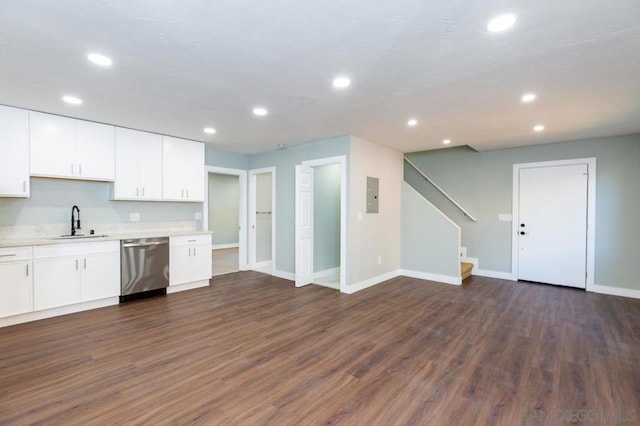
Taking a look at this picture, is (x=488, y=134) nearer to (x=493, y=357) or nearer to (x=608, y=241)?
(x=608, y=241)

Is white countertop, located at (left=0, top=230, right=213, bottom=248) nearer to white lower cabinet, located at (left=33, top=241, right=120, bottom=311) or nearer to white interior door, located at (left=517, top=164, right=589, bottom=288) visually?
white lower cabinet, located at (left=33, top=241, right=120, bottom=311)

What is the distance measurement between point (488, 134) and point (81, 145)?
5.92 meters

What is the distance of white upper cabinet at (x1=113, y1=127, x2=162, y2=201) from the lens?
4328 millimetres

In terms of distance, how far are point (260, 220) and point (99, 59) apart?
4489 millimetres

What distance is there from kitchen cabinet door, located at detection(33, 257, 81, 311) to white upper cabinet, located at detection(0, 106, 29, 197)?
0.91 metres

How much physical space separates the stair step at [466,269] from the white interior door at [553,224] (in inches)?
33.4

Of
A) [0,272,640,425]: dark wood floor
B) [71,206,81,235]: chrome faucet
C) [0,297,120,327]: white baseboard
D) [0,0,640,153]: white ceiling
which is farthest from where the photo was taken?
[71,206,81,235]: chrome faucet

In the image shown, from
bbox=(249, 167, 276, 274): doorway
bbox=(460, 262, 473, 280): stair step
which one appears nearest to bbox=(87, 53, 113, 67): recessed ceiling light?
bbox=(249, 167, 276, 274): doorway

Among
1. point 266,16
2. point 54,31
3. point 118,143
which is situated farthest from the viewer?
point 118,143

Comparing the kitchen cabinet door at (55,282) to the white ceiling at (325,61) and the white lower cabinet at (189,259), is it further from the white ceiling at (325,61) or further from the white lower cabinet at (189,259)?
the white ceiling at (325,61)

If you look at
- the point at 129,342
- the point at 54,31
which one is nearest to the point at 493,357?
the point at 129,342

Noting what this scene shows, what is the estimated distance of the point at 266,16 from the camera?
1827mm

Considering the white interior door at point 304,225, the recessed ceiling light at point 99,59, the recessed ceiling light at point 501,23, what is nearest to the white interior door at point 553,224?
the white interior door at point 304,225

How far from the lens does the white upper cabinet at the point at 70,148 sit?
365 cm
